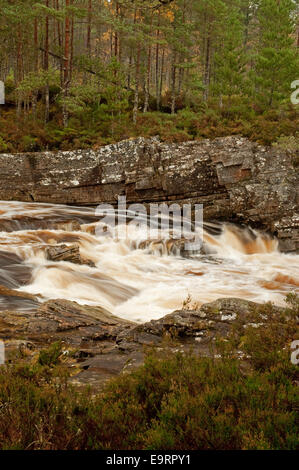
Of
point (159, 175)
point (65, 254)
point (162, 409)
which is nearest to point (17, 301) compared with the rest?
point (65, 254)

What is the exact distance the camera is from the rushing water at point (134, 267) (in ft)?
32.6

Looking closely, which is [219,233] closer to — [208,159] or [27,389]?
[208,159]

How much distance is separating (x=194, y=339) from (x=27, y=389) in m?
3.52

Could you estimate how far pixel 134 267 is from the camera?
515 inches

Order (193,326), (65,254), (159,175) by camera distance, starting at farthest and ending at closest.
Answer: (159,175)
(65,254)
(193,326)

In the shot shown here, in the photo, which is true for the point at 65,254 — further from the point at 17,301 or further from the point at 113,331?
the point at 113,331

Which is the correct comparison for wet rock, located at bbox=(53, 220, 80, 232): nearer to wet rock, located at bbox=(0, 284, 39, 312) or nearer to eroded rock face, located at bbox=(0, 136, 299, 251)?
eroded rock face, located at bbox=(0, 136, 299, 251)

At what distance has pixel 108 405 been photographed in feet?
10.8

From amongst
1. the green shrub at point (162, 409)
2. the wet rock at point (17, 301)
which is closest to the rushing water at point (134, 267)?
the wet rock at point (17, 301)

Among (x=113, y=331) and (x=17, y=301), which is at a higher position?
(x=17, y=301)

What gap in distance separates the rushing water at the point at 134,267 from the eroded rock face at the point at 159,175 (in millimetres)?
1073

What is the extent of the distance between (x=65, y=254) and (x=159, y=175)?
27.8 feet
